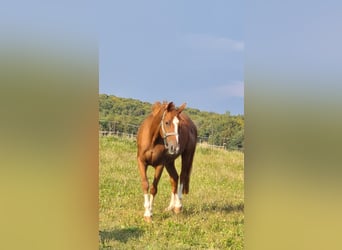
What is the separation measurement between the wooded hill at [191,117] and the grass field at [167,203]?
8 centimetres

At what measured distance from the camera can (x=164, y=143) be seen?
3.53 metres

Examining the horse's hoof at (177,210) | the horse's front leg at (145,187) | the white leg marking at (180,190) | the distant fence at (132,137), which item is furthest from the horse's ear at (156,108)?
the horse's hoof at (177,210)

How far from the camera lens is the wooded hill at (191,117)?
11.2ft

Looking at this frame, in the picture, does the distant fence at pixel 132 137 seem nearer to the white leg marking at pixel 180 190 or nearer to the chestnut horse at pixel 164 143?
the chestnut horse at pixel 164 143

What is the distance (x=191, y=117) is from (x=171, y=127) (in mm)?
152

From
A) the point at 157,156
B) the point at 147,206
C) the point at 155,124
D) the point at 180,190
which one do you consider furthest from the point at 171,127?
the point at 147,206

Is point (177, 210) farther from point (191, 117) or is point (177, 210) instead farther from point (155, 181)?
point (191, 117)

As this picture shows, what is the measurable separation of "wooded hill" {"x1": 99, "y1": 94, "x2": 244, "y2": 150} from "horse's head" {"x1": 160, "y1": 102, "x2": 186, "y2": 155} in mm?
75

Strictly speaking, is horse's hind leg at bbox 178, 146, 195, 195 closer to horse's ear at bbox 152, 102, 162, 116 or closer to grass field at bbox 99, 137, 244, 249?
grass field at bbox 99, 137, 244, 249

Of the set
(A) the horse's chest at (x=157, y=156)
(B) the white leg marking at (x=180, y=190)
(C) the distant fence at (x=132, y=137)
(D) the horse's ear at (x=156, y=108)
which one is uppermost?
(D) the horse's ear at (x=156, y=108)

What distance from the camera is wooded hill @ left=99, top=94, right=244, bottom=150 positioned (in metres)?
3.40

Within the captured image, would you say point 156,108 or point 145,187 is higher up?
point 156,108
